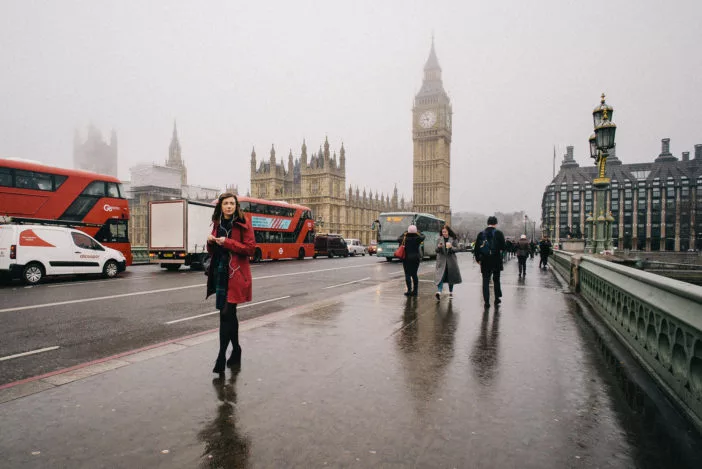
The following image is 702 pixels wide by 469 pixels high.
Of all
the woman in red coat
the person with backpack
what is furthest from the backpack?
the woman in red coat

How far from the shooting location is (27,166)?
15656 millimetres

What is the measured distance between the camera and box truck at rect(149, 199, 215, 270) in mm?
19203

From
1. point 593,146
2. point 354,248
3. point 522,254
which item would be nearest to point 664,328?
point 593,146

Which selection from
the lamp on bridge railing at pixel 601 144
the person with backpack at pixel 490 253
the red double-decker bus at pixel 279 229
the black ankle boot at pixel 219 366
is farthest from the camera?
the red double-decker bus at pixel 279 229

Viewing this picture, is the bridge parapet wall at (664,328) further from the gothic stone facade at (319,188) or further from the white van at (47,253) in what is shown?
the gothic stone facade at (319,188)

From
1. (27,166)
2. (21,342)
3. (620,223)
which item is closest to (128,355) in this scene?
(21,342)

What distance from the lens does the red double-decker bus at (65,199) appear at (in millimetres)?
15227

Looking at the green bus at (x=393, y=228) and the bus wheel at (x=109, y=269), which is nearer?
the bus wheel at (x=109, y=269)

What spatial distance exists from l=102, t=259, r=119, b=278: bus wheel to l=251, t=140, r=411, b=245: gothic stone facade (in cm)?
6434

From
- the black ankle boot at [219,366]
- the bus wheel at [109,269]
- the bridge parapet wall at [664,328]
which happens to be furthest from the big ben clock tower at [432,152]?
the black ankle boot at [219,366]

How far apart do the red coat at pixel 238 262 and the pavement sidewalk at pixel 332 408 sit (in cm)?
80

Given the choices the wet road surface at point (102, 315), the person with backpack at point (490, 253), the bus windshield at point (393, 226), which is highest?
the bus windshield at point (393, 226)

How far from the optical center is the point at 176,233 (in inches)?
758

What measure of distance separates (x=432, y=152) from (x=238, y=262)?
104994 mm
